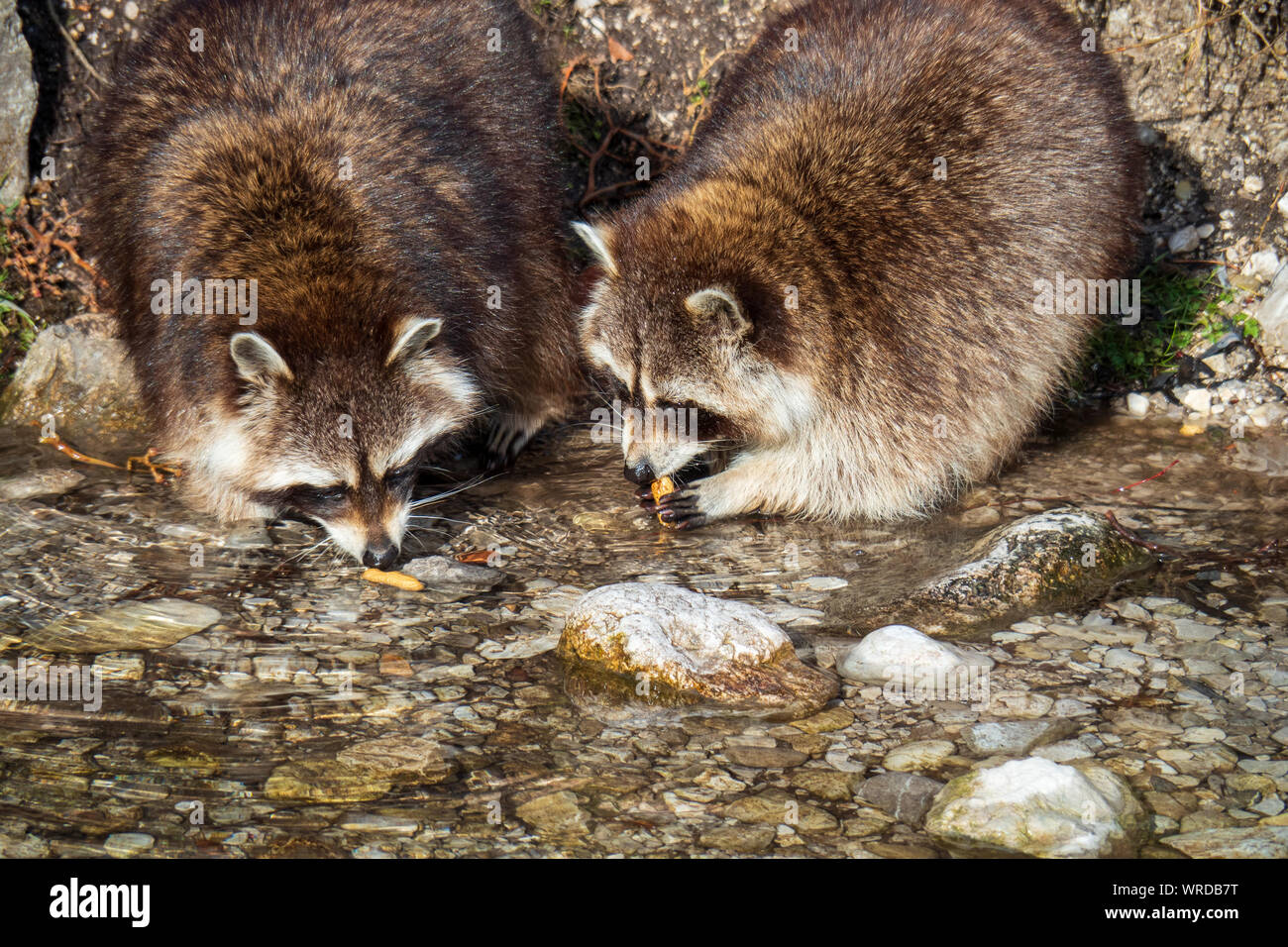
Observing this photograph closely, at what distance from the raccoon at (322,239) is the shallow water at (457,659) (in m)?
0.32

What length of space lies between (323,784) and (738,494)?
6.49ft

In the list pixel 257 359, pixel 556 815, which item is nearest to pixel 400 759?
pixel 556 815

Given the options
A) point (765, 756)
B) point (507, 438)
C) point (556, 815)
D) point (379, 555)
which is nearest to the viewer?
point (556, 815)

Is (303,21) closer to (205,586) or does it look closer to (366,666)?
(205,586)

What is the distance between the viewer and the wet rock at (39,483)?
172 inches

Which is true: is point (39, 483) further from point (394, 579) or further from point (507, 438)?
point (507, 438)

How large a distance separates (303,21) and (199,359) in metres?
1.27

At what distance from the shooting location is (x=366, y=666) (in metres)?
3.45

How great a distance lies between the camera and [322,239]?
3.87 m

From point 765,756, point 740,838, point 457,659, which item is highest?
point 457,659

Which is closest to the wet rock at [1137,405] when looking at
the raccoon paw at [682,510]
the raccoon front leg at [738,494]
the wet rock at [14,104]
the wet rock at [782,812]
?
the raccoon front leg at [738,494]

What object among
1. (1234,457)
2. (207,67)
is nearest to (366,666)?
(207,67)

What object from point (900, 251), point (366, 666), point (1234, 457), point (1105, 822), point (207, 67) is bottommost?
point (1105, 822)

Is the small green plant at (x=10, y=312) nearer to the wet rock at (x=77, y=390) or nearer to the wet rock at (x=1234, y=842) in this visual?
the wet rock at (x=77, y=390)
